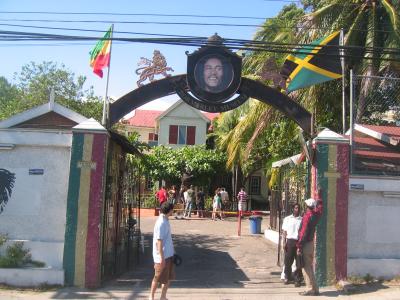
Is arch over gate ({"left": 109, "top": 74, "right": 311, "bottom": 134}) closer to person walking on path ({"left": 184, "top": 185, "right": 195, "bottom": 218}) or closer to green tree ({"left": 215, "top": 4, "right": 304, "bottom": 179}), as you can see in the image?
green tree ({"left": 215, "top": 4, "right": 304, "bottom": 179})

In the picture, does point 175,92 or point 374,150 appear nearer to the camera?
point 175,92

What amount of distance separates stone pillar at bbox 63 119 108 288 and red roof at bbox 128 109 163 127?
34.4 meters

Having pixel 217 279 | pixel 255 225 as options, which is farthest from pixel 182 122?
pixel 217 279

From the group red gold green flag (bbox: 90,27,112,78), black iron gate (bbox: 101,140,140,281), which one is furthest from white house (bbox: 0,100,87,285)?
red gold green flag (bbox: 90,27,112,78)

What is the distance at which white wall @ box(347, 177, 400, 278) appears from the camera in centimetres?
1064

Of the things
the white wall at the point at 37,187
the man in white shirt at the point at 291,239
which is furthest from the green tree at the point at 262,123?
the white wall at the point at 37,187

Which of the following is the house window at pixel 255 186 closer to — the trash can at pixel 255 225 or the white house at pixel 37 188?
the trash can at pixel 255 225

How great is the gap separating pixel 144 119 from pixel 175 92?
35397 mm

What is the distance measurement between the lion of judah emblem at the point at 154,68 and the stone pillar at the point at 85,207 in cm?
178

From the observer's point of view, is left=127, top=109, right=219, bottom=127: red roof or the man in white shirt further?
left=127, top=109, right=219, bottom=127: red roof

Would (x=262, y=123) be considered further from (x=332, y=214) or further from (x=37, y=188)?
(x=37, y=188)

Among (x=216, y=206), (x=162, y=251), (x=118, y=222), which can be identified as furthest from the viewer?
(x=216, y=206)

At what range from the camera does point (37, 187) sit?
10273mm

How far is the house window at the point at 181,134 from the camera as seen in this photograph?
133ft
